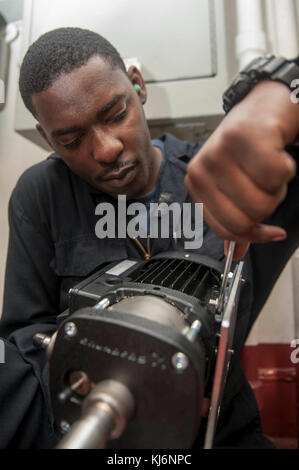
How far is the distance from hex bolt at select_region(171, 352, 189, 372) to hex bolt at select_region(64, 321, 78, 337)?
0.11 metres

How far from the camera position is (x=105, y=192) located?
0.79 m

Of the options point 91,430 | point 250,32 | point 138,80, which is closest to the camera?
point 91,430

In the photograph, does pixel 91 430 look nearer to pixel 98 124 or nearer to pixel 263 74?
A: pixel 263 74

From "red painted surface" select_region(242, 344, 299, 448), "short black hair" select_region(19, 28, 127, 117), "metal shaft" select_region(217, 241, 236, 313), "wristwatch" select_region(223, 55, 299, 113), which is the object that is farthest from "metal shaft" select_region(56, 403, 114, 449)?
"red painted surface" select_region(242, 344, 299, 448)

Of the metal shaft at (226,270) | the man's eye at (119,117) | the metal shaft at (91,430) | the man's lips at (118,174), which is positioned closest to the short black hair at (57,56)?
the man's eye at (119,117)

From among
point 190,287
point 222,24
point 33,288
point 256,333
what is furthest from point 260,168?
point 256,333

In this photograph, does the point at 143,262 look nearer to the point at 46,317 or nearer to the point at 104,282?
the point at 104,282

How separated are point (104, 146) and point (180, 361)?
1.66ft

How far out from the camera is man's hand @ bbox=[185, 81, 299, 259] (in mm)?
284

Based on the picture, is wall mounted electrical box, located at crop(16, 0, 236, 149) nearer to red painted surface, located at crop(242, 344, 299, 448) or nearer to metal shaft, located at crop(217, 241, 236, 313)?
metal shaft, located at crop(217, 241, 236, 313)

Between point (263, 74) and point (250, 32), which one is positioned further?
point (250, 32)

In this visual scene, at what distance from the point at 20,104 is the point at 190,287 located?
0.88m

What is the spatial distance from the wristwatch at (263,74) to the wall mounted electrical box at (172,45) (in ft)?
1.63

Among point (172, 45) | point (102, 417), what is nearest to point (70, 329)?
point (102, 417)
